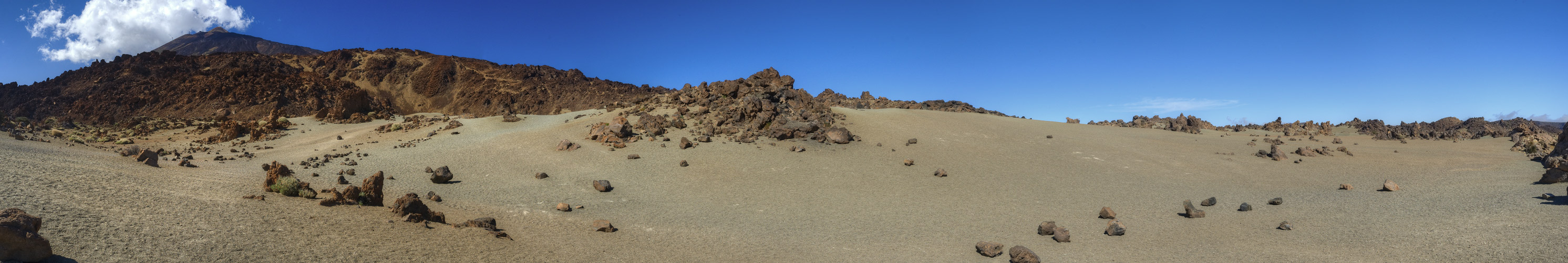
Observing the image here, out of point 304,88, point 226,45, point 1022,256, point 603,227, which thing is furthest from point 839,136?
point 226,45

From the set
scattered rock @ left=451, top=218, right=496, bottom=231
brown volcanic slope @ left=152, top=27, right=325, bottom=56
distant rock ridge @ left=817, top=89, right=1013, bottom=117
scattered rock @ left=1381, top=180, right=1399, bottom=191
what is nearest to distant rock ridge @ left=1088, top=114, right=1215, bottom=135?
distant rock ridge @ left=817, top=89, right=1013, bottom=117

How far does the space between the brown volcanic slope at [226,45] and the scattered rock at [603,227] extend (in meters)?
109

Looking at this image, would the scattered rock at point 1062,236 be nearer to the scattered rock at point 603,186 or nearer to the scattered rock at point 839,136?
the scattered rock at point 603,186

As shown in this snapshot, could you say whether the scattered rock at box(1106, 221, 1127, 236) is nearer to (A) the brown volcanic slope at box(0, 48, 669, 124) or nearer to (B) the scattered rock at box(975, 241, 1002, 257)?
(B) the scattered rock at box(975, 241, 1002, 257)

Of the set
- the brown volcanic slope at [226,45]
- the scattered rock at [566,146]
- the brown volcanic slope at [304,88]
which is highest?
the brown volcanic slope at [226,45]

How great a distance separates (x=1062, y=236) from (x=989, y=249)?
131 centimetres

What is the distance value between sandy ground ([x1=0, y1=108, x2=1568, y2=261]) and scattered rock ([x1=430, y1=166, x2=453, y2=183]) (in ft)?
0.95

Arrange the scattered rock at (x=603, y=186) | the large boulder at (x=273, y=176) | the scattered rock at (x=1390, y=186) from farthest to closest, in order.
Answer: the scattered rock at (x=603, y=186) < the scattered rock at (x=1390, y=186) < the large boulder at (x=273, y=176)

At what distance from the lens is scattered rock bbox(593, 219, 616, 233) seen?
792cm

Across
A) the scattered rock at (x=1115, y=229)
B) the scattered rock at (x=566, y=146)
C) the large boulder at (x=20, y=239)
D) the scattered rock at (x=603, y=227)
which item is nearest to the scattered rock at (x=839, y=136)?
the scattered rock at (x=566, y=146)

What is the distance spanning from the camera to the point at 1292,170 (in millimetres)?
13992

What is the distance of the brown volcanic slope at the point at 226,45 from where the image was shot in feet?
301

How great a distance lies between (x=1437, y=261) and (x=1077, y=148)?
36.7ft

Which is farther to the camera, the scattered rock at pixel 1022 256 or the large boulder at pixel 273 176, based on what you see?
the large boulder at pixel 273 176
